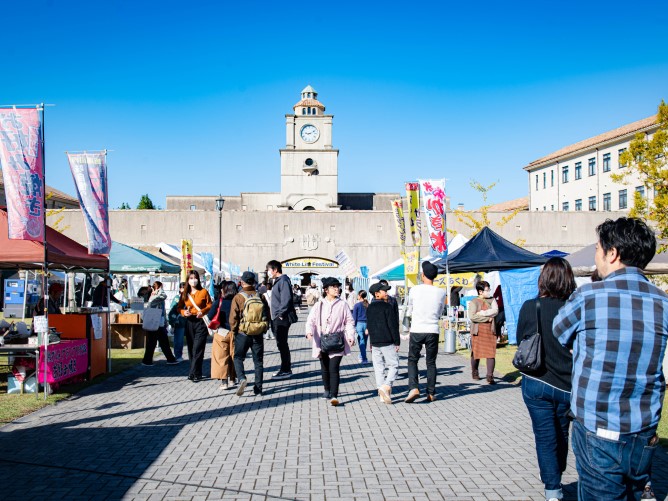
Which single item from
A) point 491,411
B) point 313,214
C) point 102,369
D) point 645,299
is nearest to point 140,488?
point 645,299

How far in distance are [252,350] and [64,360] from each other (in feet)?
10.3

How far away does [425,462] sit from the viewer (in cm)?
627

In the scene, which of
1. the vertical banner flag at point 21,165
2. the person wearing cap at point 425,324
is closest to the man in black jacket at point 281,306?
the person wearing cap at point 425,324

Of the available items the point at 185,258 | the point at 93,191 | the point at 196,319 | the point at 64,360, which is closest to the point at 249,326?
the point at 196,319

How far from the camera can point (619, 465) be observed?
312 centimetres

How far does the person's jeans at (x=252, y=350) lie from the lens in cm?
997

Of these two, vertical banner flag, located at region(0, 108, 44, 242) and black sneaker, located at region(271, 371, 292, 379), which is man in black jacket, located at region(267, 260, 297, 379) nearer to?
black sneaker, located at region(271, 371, 292, 379)

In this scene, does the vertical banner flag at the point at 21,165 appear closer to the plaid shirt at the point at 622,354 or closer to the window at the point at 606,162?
the plaid shirt at the point at 622,354

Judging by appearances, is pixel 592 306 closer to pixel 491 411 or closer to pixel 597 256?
pixel 597 256

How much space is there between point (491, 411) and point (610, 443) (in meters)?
6.02

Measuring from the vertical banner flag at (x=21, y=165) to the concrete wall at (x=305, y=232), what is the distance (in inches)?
1469

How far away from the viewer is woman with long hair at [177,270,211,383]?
11562mm

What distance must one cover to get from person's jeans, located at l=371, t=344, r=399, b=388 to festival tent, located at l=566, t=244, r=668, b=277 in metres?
6.44

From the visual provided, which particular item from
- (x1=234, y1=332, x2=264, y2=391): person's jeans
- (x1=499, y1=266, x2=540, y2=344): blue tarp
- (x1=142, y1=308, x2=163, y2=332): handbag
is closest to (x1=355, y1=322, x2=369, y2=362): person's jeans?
(x1=499, y1=266, x2=540, y2=344): blue tarp
